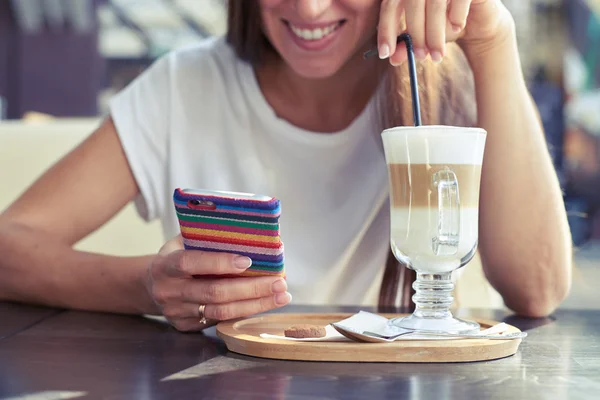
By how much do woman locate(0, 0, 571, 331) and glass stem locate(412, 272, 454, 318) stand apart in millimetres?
194

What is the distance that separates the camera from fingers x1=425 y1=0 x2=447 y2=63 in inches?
41.5

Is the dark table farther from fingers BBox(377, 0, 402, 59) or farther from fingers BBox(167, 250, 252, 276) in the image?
fingers BBox(377, 0, 402, 59)

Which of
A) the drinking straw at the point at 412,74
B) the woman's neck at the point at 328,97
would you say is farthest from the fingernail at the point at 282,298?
the woman's neck at the point at 328,97

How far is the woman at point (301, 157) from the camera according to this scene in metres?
1.17

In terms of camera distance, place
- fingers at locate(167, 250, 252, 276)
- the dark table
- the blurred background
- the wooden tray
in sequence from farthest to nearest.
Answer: the blurred background
fingers at locate(167, 250, 252, 276)
the wooden tray
the dark table

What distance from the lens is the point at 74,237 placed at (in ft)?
4.63

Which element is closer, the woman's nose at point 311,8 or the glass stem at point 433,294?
the glass stem at point 433,294

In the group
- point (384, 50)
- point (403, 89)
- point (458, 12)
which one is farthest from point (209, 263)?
point (403, 89)

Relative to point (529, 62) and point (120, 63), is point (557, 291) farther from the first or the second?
point (120, 63)

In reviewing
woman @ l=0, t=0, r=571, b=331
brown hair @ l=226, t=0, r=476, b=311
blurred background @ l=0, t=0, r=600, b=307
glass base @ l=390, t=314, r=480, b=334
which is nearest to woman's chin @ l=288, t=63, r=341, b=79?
woman @ l=0, t=0, r=571, b=331

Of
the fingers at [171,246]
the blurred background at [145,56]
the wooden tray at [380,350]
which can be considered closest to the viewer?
the wooden tray at [380,350]

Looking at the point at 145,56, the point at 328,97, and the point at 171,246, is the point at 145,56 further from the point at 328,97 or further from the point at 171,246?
the point at 171,246

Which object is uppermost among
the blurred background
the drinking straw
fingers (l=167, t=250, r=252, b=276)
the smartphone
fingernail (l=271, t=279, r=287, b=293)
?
the blurred background

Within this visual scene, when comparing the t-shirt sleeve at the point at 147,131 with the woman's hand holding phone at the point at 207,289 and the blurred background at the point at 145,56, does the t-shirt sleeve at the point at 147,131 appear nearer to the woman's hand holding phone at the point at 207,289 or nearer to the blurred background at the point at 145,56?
the woman's hand holding phone at the point at 207,289
